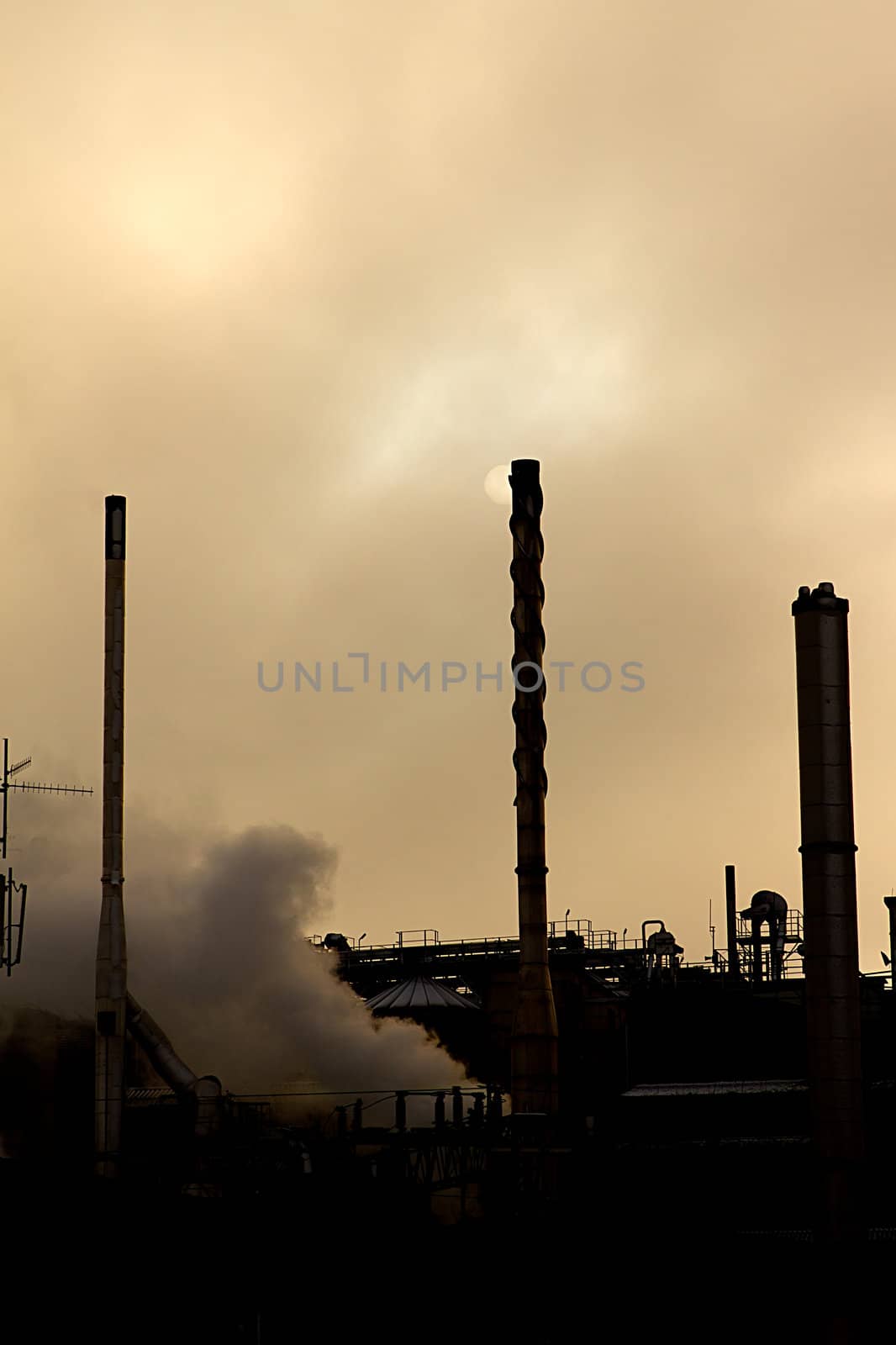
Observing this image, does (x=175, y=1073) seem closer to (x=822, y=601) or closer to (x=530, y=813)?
(x=530, y=813)

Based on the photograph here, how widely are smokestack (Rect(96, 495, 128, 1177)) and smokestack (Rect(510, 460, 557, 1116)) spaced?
34.1 ft

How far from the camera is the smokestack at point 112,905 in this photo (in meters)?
46.2

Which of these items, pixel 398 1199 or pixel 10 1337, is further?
pixel 398 1199

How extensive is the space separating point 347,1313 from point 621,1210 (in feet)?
30.1

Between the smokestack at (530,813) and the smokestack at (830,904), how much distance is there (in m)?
15.8

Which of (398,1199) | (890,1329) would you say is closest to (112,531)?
(398,1199)

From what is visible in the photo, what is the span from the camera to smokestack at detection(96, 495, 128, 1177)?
151 ft

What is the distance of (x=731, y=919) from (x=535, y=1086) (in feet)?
96.1

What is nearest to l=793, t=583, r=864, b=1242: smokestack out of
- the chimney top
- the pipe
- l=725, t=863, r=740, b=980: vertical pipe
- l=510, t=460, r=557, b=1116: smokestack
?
the chimney top

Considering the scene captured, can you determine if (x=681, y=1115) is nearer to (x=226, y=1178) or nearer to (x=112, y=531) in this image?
(x=226, y=1178)

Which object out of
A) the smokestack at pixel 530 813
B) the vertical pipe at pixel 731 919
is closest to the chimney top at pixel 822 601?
the smokestack at pixel 530 813

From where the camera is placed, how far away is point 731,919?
2933 inches

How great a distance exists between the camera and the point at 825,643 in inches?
1293

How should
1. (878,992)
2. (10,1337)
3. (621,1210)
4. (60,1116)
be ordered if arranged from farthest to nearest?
(878,992)
(60,1116)
(621,1210)
(10,1337)
